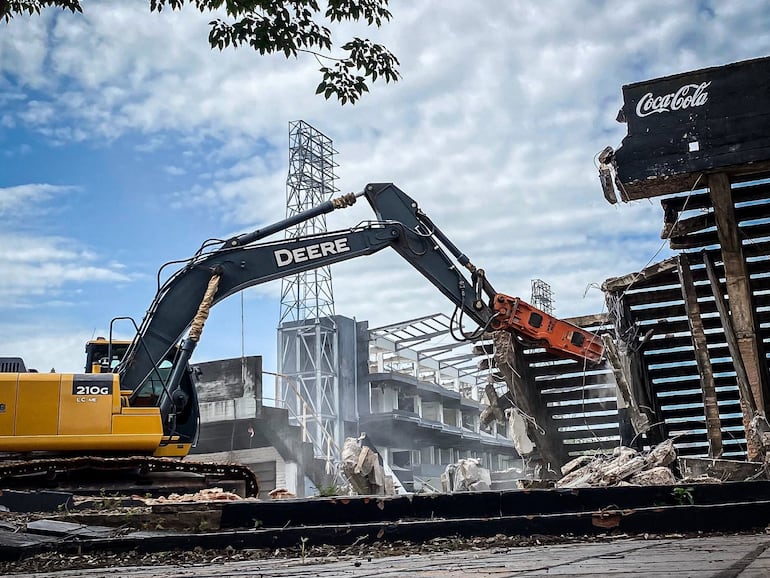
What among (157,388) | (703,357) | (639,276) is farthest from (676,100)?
(157,388)

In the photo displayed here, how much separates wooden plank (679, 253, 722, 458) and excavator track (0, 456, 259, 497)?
6938mm

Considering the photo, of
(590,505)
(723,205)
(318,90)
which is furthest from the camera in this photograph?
(723,205)

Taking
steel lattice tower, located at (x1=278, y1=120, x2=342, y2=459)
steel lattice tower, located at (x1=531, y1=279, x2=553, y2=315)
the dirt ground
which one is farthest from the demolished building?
steel lattice tower, located at (x1=531, y1=279, x2=553, y2=315)

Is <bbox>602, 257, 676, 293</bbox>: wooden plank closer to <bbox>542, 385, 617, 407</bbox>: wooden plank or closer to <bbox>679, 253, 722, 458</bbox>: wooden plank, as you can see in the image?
<bbox>679, 253, 722, 458</bbox>: wooden plank

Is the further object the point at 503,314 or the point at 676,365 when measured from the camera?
the point at 503,314

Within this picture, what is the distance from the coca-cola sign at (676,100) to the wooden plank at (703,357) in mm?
2053

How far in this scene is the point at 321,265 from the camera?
45.2ft

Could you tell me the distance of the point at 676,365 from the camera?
1157 centimetres

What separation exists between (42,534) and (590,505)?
3.69 metres

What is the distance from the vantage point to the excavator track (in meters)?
11.2

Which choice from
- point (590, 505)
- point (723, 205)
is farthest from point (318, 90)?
point (723, 205)

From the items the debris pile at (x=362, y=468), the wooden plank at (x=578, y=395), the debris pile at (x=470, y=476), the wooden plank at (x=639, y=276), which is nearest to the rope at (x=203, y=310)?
the debris pile at (x=362, y=468)

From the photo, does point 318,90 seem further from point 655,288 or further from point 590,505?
point 655,288

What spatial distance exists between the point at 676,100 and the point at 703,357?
3.29m
